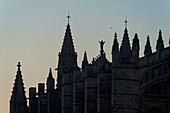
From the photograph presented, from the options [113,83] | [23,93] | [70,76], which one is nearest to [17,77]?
[23,93]

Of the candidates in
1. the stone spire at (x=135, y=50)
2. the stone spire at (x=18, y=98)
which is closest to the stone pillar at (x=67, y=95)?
the stone spire at (x=135, y=50)

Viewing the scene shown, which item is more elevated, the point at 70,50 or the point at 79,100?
the point at 70,50

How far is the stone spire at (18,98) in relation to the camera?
279 ft

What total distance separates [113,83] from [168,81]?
713 centimetres

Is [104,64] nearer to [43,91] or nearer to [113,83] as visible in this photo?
[113,83]

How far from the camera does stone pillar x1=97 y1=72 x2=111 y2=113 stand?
57.2 m

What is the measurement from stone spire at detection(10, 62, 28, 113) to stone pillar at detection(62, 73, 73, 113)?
17.1m

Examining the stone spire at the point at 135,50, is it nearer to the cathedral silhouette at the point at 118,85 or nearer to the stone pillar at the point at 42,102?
the cathedral silhouette at the point at 118,85

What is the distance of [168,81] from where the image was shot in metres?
58.7

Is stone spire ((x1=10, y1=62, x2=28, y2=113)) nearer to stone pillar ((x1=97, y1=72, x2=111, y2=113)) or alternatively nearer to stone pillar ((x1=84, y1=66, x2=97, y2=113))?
stone pillar ((x1=84, y1=66, x2=97, y2=113))

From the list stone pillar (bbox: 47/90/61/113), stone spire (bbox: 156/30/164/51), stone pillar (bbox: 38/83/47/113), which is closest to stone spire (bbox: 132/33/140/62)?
stone spire (bbox: 156/30/164/51)

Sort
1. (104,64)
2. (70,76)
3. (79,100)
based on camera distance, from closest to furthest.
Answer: (104,64) → (79,100) → (70,76)

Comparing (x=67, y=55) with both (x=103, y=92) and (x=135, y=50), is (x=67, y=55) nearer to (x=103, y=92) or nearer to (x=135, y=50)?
(x=103, y=92)

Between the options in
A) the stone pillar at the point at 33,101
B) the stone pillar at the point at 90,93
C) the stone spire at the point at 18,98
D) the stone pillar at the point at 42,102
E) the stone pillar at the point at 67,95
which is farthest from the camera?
the stone spire at the point at 18,98
